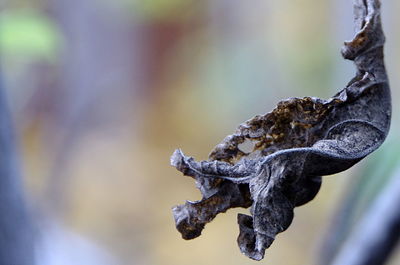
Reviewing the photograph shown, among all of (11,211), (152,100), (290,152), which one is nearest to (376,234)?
(290,152)

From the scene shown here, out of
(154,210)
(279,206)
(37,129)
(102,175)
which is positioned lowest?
(279,206)

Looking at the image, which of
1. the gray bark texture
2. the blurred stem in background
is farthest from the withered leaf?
the gray bark texture

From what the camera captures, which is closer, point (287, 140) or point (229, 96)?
point (287, 140)

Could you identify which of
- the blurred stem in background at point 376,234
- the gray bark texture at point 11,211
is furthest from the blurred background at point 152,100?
the blurred stem in background at point 376,234

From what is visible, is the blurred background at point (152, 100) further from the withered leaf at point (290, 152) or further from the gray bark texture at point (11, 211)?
the withered leaf at point (290, 152)

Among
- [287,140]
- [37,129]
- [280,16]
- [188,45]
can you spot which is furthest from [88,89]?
[287,140]

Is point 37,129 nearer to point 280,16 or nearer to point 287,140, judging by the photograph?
point 280,16

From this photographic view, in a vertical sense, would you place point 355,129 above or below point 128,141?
below
